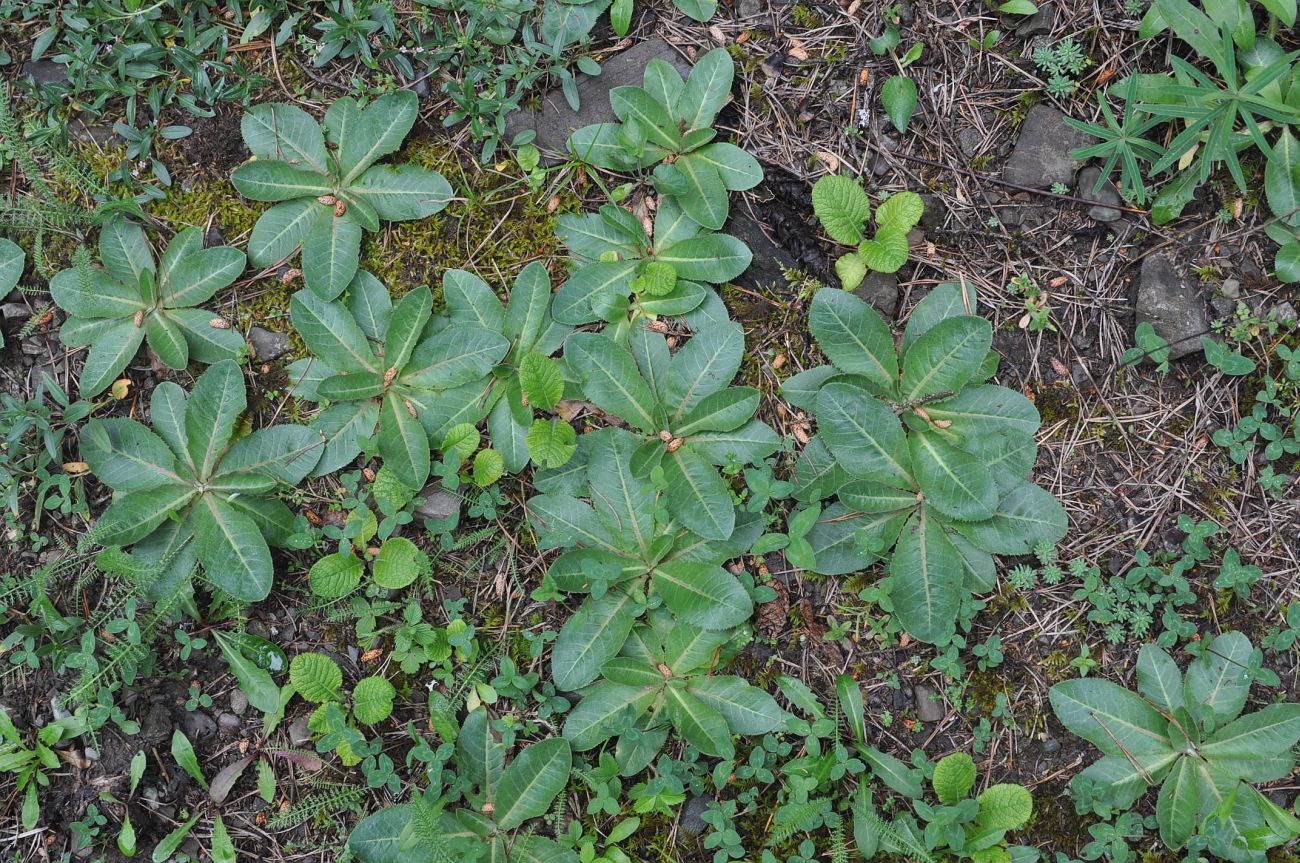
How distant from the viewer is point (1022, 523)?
302cm

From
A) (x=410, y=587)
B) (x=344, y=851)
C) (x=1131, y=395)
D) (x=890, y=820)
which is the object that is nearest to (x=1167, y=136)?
(x=1131, y=395)

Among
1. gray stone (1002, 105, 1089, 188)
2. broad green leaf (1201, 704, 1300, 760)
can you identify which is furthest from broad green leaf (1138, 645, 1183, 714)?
gray stone (1002, 105, 1089, 188)

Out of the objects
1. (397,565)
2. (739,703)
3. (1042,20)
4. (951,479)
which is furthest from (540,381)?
(1042,20)

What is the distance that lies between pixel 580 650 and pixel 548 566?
0.35m

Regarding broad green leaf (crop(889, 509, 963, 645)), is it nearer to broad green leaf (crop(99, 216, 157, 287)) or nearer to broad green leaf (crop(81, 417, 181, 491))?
broad green leaf (crop(81, 417, 181, 491))

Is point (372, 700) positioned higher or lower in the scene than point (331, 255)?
lower

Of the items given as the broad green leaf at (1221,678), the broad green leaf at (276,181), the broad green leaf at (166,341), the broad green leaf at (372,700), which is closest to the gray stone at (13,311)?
the broad green leaf at (166,341)

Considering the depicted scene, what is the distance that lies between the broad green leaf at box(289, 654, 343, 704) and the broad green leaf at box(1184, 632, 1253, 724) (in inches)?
123

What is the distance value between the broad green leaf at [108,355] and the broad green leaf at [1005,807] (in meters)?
3.59

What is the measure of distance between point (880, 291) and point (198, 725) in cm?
308

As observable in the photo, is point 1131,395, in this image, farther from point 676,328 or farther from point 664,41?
point 664,41

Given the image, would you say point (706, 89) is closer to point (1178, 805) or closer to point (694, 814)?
point (694, 814)

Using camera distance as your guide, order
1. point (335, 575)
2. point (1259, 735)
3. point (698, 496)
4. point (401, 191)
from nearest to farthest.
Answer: point (1259, 735)
point (698, 496)
point (335, 575)
point (401, 191)

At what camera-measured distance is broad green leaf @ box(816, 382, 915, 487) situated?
118 inches
